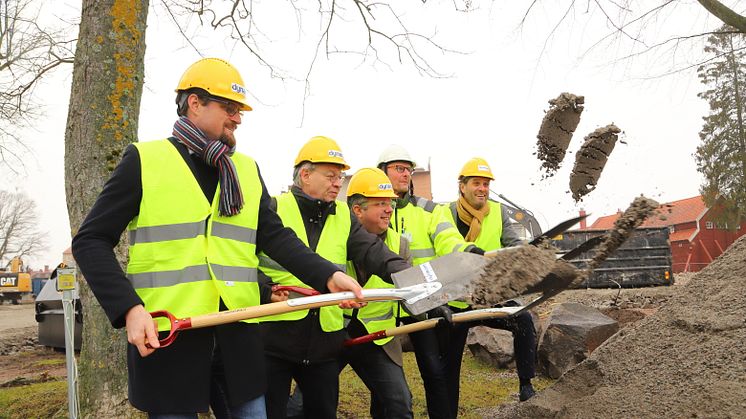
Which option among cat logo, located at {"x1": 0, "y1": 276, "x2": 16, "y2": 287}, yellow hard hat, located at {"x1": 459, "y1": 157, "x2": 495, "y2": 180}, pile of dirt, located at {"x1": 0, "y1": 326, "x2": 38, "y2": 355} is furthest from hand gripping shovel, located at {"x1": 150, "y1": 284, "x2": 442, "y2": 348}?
cat logo, located at {"x1": 0, "y1": 276, "x2": 16, "y2": 287}

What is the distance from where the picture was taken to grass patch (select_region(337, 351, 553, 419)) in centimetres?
535

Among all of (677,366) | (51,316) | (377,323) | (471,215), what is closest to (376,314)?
(377,323)

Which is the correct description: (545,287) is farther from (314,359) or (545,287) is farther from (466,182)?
(466,182)

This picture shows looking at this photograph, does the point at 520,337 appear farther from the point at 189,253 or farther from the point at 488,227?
the point at 189,253

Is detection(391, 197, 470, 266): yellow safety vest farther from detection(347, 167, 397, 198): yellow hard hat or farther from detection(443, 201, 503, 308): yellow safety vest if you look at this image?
detection(347, 167, 397, 198): yellow hard hat

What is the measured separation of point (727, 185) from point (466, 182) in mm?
26733

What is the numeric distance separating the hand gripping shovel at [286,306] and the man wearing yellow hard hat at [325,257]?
37cm

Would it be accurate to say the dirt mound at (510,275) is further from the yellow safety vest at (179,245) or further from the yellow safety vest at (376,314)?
the yellow safety vest at (179,245)

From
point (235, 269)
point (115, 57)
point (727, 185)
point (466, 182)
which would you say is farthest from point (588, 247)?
point (727, 185)

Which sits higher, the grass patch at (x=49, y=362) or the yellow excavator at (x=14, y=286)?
the yellow excavator at (x=14, y=286)

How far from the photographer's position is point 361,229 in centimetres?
357

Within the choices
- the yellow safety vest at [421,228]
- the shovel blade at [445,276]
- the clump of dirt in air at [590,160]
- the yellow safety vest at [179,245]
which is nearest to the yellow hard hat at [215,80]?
the yellow safety vest at [179,245]

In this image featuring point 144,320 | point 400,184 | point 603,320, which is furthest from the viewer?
point 603,320

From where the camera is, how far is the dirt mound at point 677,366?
311 centimetres
